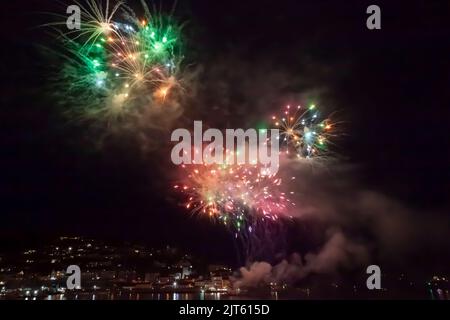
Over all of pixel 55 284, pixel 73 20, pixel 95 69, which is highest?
pixel 73 20
